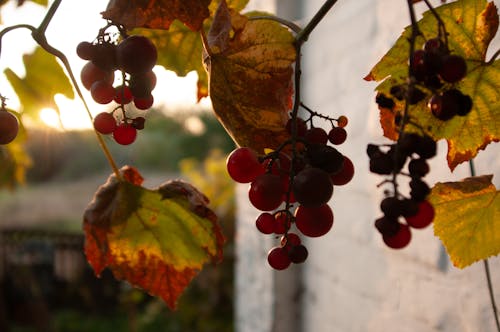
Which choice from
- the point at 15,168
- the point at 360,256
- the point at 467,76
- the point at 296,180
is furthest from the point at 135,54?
the point at 15,168

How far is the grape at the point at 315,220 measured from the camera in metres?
0.37

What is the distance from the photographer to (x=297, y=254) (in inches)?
15.3

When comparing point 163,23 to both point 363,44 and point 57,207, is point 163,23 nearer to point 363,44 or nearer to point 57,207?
point 363,44

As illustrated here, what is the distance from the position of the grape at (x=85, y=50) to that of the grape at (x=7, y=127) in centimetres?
8

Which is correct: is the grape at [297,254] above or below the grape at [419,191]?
below

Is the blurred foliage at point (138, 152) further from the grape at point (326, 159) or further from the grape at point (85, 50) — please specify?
the grape at point (326, 159)

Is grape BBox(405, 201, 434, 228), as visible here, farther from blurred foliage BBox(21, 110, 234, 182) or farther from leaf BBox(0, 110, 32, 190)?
blurred foliage BBox(21, 110, 234, 182)

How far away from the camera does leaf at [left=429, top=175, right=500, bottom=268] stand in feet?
1.60

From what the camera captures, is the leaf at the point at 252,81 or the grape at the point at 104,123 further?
the grape at the point at 104,123

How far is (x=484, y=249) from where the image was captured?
19.5 inches

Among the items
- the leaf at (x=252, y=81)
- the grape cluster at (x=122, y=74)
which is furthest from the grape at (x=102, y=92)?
the leaf at (x=252, y=81)

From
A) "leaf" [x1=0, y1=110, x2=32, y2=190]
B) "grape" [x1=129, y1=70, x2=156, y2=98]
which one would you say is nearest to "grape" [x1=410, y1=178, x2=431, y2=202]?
"grape" [x1=129, y1=70, x2=156, y2=98]

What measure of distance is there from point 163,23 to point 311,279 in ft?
4.03

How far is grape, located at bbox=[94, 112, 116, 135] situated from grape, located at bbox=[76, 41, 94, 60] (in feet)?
0.24
